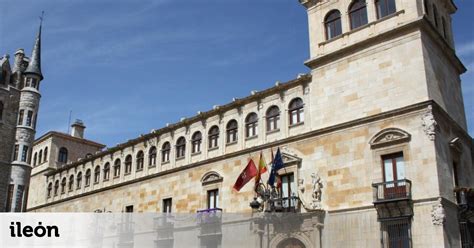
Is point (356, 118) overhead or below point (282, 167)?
overhead

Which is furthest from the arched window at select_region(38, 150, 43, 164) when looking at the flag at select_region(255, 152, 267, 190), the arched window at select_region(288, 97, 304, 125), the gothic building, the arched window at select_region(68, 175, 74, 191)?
the arched window at select_region(288, 97, 304, 125)

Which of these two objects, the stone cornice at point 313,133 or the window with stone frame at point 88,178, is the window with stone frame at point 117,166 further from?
the window with stone frame at point 88,178

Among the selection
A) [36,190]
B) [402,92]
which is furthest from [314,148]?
[36,190]

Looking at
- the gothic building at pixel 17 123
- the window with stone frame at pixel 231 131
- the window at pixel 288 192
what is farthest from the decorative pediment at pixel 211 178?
the gothic building at pixel 17 123

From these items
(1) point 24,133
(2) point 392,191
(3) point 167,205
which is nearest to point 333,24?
(2) point 392,191

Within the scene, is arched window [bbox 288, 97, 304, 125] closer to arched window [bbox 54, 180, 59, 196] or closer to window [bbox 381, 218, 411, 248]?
window [bbox 381, 218, 411, 248]

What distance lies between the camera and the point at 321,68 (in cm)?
2672

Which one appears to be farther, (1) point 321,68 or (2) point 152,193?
(2) point 152,193

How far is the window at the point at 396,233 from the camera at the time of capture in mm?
21281

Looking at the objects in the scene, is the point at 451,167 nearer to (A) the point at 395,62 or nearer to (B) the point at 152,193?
(A) the point at 395,62

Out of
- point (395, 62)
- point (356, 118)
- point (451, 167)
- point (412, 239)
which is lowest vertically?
point (412, 239)

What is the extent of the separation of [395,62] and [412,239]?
828 cm

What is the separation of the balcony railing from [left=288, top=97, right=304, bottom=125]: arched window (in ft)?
20.8

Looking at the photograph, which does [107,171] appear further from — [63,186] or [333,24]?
[333,24]
